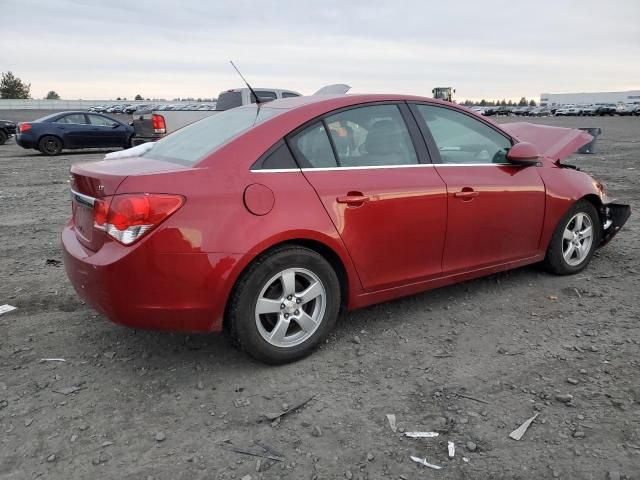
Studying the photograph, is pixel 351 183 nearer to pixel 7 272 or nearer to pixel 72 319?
pixel 72 319

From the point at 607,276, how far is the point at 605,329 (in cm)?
126

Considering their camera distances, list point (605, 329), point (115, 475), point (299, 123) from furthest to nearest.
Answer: point (605, 329) < point (299, 123) < point (115, 475)

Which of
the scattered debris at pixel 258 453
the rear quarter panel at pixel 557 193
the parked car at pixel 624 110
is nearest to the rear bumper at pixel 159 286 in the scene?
the scattered debris at pixel 258 453

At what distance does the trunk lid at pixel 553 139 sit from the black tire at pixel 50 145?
15148 millimetres

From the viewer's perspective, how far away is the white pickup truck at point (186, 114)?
42.0 ft

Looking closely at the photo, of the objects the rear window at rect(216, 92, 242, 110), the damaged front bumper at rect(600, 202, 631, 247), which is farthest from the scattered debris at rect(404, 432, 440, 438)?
the rear window at rect(216, 92, 242, 110)

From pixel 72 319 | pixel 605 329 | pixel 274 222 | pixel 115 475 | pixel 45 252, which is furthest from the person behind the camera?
pixel 45 252

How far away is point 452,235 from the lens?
381 centimetres

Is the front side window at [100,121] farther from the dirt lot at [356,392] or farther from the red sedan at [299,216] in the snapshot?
the red sedan at [299,216]

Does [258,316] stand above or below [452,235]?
below

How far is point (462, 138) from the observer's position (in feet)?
13.4

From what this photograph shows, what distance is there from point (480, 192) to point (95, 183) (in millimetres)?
2576

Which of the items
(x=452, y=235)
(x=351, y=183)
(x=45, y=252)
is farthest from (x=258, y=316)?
(x=45, y=252)

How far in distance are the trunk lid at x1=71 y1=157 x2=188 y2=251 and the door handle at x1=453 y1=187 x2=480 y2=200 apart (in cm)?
190
